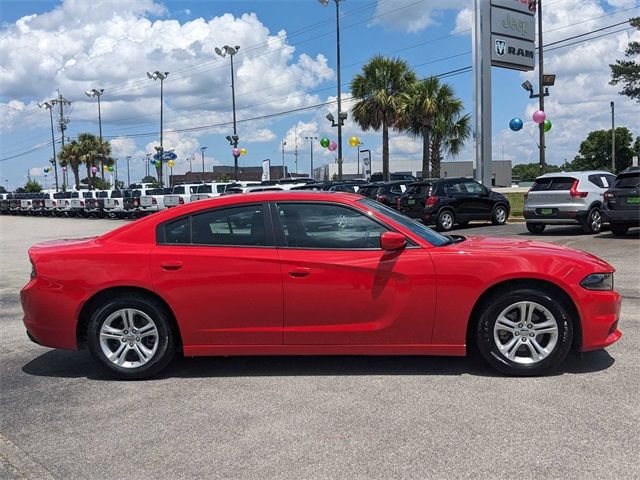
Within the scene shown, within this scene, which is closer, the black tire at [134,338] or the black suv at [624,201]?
the black tire at [134,338]

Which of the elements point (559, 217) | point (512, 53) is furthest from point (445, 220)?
point (512, 53)

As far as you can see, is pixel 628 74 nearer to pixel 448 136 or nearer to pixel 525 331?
pixel 448 136

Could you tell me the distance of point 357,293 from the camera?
4.78 m

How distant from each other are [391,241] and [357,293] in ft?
1.61

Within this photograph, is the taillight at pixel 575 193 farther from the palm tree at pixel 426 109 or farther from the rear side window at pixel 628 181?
the palm tree at pixel 426 109

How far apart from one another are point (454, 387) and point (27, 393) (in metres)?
3.36

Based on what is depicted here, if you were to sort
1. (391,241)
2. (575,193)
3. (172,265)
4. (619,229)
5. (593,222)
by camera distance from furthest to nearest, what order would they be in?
(593,222) → (575,193) → (619,229) → (172,265) → (391,241)

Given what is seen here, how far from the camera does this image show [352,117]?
33.6m

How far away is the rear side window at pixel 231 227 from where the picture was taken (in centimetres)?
501

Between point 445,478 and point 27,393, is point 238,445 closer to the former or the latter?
point 445,478

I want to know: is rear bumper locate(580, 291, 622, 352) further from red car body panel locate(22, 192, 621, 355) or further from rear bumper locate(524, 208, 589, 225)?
rear bumper locate(524, 208, 589, 225)

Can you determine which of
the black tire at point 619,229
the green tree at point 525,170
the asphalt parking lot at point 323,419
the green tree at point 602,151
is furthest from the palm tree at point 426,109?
the green tree at point 525,170

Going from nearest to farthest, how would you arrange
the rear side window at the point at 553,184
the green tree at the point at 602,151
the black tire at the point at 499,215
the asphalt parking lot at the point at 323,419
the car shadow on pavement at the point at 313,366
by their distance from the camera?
the asphalt parking lot at the point at 323,419, the car shadow on pavement at the point at 313,366, the rear side window at the point at 553,184, the black tire at the point at 499,215, the green tree at the point at 602,151

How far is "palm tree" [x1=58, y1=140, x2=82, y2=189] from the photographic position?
68.6 meters
